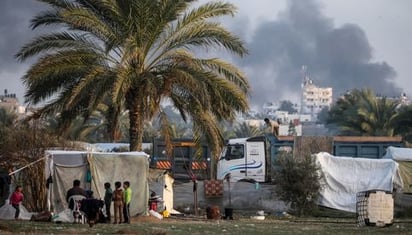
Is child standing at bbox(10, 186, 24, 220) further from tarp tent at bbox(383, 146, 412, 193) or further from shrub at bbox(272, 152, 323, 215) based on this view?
tarp tent at bbox(383, 146, 412, 193)

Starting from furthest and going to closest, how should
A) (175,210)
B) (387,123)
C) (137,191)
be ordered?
(387,123) → (175,210) → (137,191)

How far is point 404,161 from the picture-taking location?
139ft

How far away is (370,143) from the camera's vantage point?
46.8 meters

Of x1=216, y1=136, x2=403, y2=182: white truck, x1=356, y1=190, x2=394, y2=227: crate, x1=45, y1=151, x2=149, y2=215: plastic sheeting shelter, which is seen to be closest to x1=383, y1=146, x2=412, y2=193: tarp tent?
x1=216, y1=136, x2=403, y2=182: white truck

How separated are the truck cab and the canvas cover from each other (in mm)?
5513

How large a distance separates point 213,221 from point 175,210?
→ 623cm

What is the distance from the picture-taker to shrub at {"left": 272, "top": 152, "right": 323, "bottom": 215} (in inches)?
1463

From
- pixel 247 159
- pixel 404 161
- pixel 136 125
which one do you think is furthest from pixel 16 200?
pixel 404 161

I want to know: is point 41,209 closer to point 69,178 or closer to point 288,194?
point 69,178

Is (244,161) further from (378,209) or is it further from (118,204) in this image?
(118,204)

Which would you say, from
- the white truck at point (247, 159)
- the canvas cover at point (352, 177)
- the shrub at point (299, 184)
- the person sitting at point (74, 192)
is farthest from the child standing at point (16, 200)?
the white truck at point (247, 159)

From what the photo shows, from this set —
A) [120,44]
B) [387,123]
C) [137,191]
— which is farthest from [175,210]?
[387,123]

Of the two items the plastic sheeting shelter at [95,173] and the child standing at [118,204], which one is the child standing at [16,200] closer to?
the plastic sheeting shelter at [95,173]

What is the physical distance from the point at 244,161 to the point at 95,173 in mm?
14671
